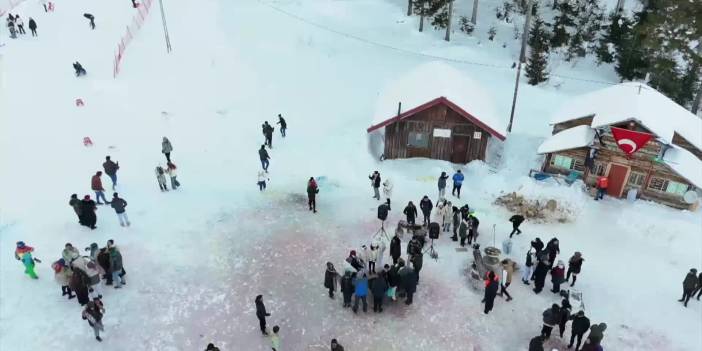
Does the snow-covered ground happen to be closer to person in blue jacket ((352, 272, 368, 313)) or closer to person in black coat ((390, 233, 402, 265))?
person in blue jacket ((352, 272, 368, 313))

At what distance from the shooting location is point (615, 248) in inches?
736

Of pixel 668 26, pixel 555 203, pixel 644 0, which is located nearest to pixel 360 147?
pixel 555 203

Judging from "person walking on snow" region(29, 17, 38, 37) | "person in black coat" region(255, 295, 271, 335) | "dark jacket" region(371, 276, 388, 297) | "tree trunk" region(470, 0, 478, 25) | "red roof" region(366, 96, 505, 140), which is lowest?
"person in black coat" region(255, 295, 271, 335)

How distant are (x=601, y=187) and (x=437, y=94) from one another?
8041 millimetres

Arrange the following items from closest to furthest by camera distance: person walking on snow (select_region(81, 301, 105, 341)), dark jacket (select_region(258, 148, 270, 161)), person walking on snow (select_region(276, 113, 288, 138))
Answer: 1. person walking on snow (select_region(81, 301, 105, 341))
2. dark jacket (select_region(258, 148, 270, 161))
3. person walking on snow (select_region(276, 113, 288, 138))

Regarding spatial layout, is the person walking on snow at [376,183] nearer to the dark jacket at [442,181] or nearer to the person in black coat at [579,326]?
the dark jacket at [442,181]

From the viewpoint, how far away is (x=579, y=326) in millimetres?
13602

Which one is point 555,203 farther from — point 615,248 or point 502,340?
point 502,340

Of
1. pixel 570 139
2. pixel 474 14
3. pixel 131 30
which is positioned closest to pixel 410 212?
pixel 570 139

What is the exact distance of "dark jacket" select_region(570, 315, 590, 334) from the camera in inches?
531

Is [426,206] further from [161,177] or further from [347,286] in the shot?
[161,177]

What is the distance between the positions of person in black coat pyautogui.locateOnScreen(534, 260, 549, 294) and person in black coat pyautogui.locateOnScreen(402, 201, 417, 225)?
458cm

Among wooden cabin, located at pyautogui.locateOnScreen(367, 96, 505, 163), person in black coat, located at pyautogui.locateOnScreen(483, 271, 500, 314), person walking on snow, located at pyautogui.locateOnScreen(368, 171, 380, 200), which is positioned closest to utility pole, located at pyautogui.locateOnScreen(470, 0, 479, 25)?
wooden cabin, located at pyautogui.locateOnScreen(367, 96, 505, 163)

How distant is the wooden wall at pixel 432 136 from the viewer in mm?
23375
